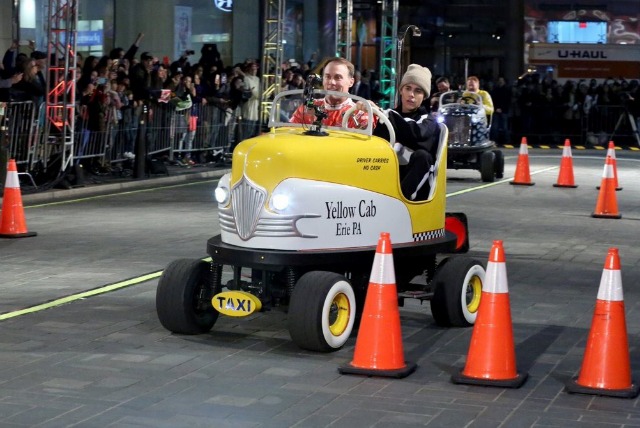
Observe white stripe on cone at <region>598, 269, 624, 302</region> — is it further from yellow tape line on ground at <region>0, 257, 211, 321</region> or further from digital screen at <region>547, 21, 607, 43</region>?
digital screen at <region>547, 21, 607, 43</region>

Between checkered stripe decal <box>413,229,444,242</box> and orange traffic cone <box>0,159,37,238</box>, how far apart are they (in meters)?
6.28

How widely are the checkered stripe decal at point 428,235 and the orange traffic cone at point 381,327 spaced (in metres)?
1.73

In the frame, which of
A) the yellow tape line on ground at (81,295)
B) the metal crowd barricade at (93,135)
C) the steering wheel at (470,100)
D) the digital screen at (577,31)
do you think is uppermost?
the digital screen at (577,31)

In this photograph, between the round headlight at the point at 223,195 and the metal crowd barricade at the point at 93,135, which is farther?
the metal crowd barricade at the point at 93,135

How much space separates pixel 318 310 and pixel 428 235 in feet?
5.93

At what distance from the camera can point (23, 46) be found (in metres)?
27.5

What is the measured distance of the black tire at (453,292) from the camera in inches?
376

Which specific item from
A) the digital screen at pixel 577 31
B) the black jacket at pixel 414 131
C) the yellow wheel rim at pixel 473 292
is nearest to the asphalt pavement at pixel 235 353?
the yellow wheel rim at pixel 473 292

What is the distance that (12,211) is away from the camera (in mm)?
14898

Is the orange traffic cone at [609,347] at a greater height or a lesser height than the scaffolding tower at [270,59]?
lesser

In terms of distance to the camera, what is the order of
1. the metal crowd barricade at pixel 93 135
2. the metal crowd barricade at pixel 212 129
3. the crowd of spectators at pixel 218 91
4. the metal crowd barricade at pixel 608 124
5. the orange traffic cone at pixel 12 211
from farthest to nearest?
1. the metal crowd barricade at pixel 608 124
2. the metal crowd barricade at pixel 212 129
3. the crowd of spectators at pixel 218 91
4. the metal crowd barricade at pixel 93 135
5. the orange traffic cone at pixel 12 211

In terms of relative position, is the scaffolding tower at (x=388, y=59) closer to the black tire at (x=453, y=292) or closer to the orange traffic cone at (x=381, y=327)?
the black tire at (x=453, y=292)

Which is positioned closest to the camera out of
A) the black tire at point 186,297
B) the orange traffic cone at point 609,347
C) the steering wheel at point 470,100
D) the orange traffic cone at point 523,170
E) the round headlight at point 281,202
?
the orange traffic cone at point 609,347

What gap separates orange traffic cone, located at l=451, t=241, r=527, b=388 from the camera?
7852 millimetres
